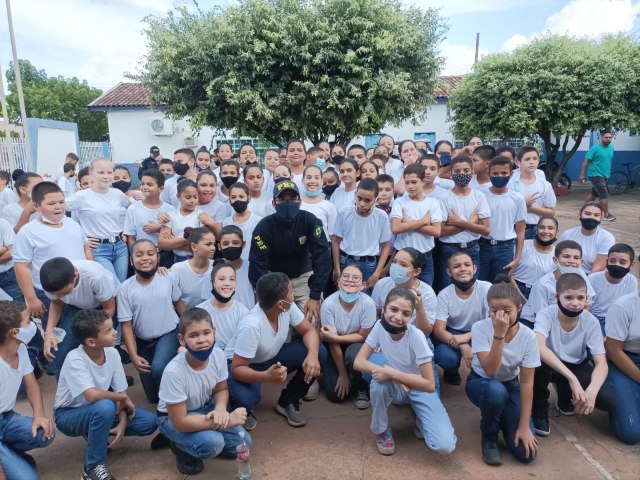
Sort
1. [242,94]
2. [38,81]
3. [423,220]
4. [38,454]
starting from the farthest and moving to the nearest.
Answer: [38,81]
[242,94]
[423,220]
[38,454]

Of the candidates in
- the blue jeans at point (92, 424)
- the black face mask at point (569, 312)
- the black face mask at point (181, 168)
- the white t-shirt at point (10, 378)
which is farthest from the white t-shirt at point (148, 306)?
the black face mask at point (569, 312)

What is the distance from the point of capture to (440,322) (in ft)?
12.0

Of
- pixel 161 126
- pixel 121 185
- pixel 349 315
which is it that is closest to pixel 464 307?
pixel 349 315

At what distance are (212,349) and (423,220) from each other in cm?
229

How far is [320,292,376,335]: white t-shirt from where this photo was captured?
3.70 metres

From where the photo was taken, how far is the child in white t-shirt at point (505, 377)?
9.42 ft

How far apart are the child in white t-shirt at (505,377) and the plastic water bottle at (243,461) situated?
1.47 m

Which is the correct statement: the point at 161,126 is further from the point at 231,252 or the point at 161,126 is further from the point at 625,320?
the point at 625,320

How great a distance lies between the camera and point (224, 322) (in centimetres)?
340

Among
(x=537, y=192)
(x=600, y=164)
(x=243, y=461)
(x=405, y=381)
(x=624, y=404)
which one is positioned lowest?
(x=243, y=461)

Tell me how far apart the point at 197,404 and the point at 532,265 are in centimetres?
328

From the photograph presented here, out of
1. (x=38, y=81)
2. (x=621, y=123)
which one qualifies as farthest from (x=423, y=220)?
(x=38, y=81)

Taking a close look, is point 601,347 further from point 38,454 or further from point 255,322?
point 38,454

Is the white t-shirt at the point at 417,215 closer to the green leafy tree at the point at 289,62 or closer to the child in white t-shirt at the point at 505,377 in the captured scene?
the child in white t-shirt at the point at 505,377
